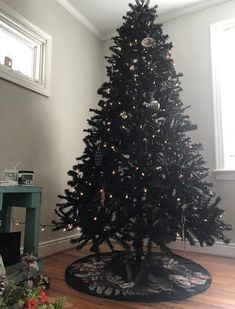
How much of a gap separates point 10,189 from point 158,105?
3.88 ft

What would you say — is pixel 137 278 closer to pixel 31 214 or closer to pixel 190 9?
pixel 31 214

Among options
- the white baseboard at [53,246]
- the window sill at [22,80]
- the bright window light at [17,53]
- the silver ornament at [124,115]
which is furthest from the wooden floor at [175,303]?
A: the bright window light at [17,53]

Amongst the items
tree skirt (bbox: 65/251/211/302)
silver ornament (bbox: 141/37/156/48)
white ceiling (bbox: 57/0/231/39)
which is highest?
white ceiling (bbox: 57/0/231/39)

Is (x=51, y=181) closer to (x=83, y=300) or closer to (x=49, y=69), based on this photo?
(x=49, y=69)

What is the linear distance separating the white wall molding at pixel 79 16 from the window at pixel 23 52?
0.52 metres

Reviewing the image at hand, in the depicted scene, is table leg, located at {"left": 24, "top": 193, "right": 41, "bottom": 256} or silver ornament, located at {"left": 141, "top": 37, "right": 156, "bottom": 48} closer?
table leg, located at {"left": 24, "top": 193, "right": 41, "bottom": 256}

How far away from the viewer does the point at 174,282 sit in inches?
71.1

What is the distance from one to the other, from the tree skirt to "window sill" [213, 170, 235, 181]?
0.89 metres

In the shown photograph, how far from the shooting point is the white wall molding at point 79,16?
295 cm

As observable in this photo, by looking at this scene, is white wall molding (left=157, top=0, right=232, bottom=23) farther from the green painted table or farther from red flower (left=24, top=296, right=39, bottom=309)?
red flower (left=24, top=296, right=39, bottom=309)

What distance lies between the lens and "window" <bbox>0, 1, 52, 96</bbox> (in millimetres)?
2324

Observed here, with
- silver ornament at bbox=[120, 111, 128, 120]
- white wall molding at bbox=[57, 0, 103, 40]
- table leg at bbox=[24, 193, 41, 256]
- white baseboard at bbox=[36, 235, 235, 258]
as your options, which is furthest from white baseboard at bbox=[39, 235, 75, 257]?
white wall molding at bbox=[57, 0, 103, 40]

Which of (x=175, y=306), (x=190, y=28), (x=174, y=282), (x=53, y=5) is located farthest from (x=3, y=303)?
(x=190, y=28)

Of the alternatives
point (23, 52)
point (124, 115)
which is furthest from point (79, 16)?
point (124, 115)
